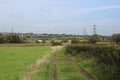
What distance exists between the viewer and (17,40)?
11606cm

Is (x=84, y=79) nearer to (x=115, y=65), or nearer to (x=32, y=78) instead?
(x=115, y=65)

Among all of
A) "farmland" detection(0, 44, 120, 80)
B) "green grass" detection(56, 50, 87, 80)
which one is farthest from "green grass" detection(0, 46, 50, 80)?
"green grass" detection(56, 50, 87, 80)

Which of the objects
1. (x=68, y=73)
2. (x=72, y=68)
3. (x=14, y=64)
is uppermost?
(x=68, y=73)

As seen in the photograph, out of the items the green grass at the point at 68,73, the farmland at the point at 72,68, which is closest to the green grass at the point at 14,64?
the farmland at the point at 72,68

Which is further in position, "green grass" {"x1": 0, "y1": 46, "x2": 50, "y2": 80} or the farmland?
"green grass" {"x1": 0, "y1": 46, "x2": 50, "y2": 80}

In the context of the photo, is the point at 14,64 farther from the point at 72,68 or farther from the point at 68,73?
the point at 68,73

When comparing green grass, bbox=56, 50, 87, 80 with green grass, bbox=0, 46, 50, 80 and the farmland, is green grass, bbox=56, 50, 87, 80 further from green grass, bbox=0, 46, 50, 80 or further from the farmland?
green grass, bbox=0, 46, 50, 80

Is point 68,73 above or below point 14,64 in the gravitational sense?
above

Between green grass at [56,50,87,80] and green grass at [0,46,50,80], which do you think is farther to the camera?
green grass at [0,46,50,80]

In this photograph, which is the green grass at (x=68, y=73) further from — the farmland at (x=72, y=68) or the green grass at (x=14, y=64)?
the green grass at (x=14, y=64)

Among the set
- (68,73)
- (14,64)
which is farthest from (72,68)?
(14,64)

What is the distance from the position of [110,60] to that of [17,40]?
3796 inches

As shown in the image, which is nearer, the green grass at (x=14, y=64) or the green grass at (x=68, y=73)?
the green grass at (x=68, y=73)

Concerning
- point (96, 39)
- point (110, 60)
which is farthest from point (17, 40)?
point (110, 60)
